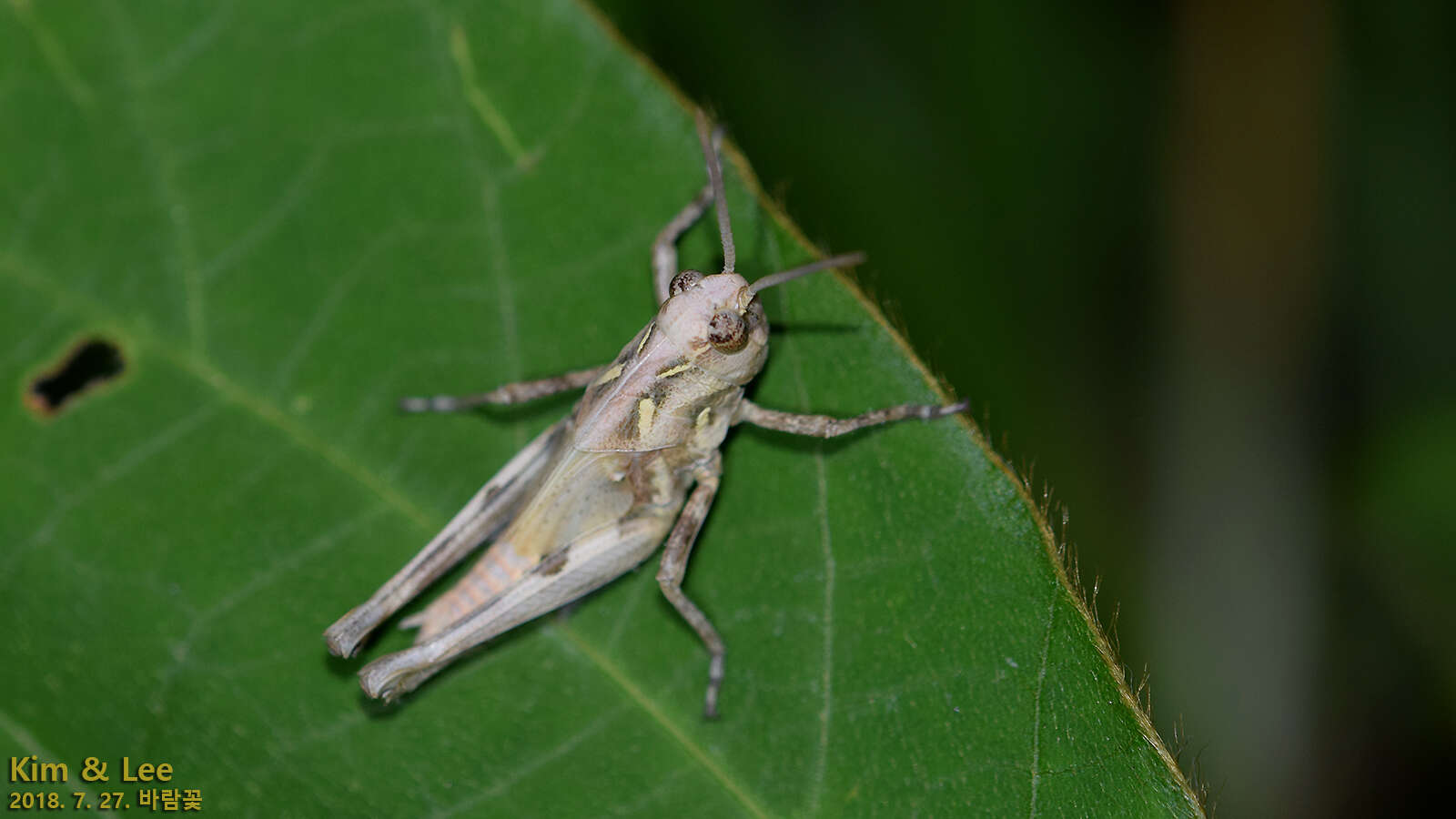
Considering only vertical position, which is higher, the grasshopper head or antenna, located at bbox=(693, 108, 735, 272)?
antenna, located at bbox=(693, 108, 735, 272)

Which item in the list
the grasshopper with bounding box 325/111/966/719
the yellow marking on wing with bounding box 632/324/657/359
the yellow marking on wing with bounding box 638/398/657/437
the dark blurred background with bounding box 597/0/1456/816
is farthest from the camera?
the dark blurred background with bounding box 597/0/1456/816

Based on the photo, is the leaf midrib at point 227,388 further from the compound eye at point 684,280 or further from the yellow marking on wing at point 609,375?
the compound eye at point 684,280

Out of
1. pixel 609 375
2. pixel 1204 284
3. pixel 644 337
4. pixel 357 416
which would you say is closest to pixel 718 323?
pixel 644 337

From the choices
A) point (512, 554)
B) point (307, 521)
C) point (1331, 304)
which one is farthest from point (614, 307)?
point (1331, 304)

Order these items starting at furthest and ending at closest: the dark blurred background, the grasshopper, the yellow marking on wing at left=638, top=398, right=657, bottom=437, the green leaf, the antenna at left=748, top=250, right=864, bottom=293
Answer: the dark blurred background → the yellow marking on wing at left=638, top=398, right=657, bottom=437 → the grasshopper → the green leaf → the antenna at left=748, top=250, right=864, bottom=293

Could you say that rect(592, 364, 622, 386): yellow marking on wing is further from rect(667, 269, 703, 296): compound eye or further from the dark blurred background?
the dark blurred background

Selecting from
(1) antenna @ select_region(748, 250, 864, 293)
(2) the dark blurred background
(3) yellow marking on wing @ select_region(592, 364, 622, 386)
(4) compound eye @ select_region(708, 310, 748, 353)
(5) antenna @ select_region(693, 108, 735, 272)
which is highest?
(5) antenna @ select_region(693, 108, 735, 272)

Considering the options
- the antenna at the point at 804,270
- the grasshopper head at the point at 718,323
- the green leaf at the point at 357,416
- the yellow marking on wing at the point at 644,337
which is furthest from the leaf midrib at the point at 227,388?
the antenna at the point at 804,270

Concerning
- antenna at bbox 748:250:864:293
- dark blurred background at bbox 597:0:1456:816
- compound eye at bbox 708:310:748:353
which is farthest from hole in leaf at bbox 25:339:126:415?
dark blurred background at bbox 597:0:1456:816

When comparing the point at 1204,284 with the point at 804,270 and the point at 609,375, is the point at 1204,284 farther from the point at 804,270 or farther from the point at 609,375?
the point at 609,375
